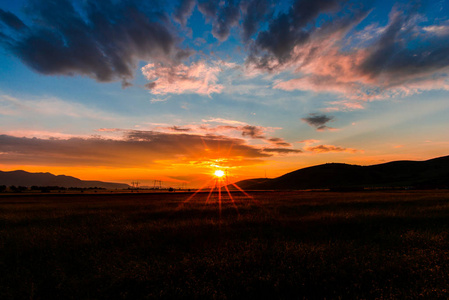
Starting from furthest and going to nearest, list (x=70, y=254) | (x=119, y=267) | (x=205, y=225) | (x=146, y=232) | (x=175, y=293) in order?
(x=205, y=225) → (x=146, y=232) → (x=70, y=254) → (x=119, y=267) → (x=175, y=293)

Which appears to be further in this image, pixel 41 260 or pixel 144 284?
pixel 41 260

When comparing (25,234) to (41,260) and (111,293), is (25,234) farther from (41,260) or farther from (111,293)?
(111,293)

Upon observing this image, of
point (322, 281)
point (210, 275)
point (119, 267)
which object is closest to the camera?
point (322, 281)

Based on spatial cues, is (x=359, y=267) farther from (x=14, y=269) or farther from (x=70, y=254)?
(x=14, y=269)

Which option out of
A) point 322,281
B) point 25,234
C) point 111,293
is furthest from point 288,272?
point 25,234

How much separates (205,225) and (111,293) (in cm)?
698

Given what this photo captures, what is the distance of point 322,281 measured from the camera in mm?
5539

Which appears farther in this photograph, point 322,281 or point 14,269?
point 14,269

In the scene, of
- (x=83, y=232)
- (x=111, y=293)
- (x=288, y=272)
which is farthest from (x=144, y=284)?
(x=83, y=232)

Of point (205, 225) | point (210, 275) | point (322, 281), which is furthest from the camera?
point (205, 225)

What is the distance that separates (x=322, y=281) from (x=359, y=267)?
5.03 feet

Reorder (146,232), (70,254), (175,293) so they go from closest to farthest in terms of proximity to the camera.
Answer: (175,293) → (70,254) → (146,232)

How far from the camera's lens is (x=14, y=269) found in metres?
7.10

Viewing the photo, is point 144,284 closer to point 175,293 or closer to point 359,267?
point 175,293
